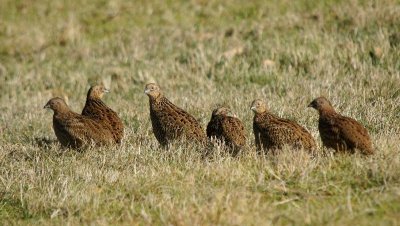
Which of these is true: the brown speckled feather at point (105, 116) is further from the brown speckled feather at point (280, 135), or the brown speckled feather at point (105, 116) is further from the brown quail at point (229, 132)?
the brown speckled feather at point (280, 135)

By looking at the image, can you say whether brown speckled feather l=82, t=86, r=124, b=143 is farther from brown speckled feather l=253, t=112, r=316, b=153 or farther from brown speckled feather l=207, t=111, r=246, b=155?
brown speckled feather l=253, t=112, r=316, b=153

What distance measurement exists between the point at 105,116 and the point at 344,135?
350cm

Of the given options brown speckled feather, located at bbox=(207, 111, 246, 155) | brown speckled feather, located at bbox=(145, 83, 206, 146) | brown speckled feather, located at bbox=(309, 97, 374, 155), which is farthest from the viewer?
brown speckled feather, located at bbox=(145, 83, 206, 146)

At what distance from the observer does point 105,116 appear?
9.96 meters

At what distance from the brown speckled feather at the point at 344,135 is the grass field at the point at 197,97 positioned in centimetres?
17

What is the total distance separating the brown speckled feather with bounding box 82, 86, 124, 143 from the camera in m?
9.69

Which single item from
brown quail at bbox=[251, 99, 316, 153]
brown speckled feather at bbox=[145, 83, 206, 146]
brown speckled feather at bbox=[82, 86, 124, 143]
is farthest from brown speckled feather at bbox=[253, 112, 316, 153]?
brown speckled feather at bbox=[82, 86, 124, 143]

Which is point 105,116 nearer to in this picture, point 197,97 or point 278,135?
point 278,135

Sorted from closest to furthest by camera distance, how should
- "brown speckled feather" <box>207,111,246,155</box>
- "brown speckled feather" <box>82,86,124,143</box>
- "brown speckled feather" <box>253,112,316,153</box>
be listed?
1. "brown speckled feather" <box>253,112,316,153</box>
2. "brown speckled feather" <box>207,111,246,155</box>
3. "brown speckled feather" <box>82,86,124,143</box>

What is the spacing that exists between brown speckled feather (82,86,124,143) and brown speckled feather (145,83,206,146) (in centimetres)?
45

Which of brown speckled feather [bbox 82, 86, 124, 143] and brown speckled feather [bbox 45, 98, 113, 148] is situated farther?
brown speckled feather [bbox 82, 86, 124, 143]

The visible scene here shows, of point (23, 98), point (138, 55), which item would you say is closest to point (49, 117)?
point (23, 98)

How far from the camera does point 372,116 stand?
9.51 meters

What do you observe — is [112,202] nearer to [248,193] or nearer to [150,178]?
[150,178]
